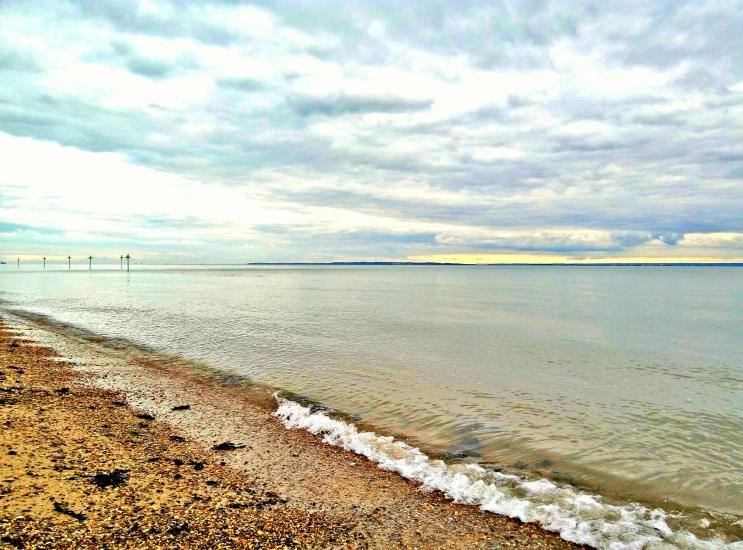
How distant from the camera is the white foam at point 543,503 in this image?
317 inches

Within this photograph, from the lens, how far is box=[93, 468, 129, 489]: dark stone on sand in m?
8.09

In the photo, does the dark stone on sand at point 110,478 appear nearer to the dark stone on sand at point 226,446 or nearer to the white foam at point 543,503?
the dark stone on sand at point 226,446

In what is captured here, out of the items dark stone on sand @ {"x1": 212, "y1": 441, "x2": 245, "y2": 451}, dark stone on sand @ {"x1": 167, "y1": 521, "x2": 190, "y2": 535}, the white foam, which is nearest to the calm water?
the white foam

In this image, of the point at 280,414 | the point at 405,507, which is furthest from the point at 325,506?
the point at 280,414

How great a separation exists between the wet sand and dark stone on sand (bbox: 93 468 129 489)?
20 millimetres

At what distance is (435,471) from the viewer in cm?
1055

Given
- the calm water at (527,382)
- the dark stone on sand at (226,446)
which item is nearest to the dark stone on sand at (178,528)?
the dark stone on sand at (226,446)

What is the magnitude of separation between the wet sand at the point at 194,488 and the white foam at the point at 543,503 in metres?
0.42

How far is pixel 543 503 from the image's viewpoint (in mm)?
9195

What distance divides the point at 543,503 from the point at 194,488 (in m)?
6.90

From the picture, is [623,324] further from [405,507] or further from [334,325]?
[405,507]

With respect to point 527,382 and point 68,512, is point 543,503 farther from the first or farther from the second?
point 527,382

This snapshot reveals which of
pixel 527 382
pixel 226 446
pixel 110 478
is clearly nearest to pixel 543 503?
pixel 226 446

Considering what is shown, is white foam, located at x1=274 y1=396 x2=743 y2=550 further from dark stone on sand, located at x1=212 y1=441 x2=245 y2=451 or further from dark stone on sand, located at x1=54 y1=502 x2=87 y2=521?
dark stone on sand, located at x1=54 y1=502 x2=87 y2=521
